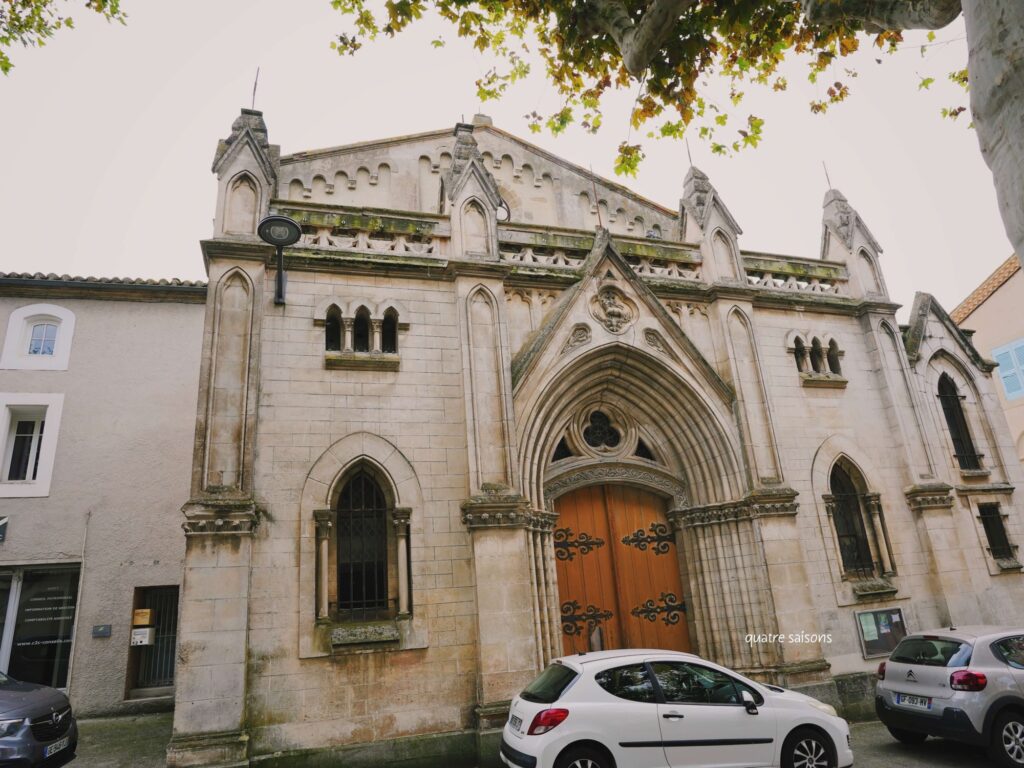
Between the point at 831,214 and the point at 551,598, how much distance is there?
1050 cm

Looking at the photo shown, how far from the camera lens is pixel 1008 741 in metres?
7.21

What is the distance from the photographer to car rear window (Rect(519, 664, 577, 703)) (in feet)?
21.0

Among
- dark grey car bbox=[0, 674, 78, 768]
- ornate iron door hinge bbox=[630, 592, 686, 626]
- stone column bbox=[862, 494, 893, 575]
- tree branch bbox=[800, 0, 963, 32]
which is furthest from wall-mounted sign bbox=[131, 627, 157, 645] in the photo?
tree branch bbox=[800, 0, 963, 32]

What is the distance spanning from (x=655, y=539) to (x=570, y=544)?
163 cm

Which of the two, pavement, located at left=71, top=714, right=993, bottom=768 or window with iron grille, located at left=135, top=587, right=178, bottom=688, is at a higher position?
window with iron grille, located at left=135, top=587, right=178, bottom=688

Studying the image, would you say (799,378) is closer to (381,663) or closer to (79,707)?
(381,663)

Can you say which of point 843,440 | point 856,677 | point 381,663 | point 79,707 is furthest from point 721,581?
point 79,707

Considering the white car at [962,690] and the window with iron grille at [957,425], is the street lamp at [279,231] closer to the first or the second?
the white car at [962,690]

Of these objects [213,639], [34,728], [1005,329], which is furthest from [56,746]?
[1005,329]

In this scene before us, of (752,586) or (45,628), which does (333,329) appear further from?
(45,628)

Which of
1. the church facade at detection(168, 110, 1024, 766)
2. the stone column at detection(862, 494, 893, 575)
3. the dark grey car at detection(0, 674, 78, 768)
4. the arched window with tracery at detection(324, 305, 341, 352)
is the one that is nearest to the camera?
the dark grey car at detection(0, 674, 78, 768)

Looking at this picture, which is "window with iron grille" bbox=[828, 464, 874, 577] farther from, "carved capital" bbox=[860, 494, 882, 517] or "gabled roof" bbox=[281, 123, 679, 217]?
"gabled roof" bbox=[281, 123, 679, 217]

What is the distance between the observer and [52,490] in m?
12.8

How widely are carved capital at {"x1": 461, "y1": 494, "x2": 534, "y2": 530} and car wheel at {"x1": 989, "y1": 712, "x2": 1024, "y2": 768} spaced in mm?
5947
